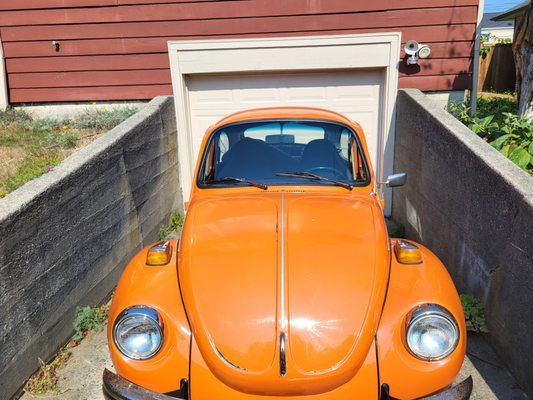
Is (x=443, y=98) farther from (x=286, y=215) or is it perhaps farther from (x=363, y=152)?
(x=286, y=215)

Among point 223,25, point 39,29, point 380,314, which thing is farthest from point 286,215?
point 39,29

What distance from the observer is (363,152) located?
150 inches

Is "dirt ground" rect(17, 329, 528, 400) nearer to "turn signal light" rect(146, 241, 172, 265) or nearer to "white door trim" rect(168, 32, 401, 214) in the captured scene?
"turn signal light" rect(146, 241, 172, 265)

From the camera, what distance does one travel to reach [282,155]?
383 centimetres

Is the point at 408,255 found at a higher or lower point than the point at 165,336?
higher

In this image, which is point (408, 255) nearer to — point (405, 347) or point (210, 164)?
point (405, 347)

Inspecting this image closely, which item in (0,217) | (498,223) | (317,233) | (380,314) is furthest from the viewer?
(498,223)

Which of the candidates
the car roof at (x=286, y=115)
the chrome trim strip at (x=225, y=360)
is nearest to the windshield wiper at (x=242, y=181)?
the car roof at (x=286, y=115)

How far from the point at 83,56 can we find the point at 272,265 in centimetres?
654

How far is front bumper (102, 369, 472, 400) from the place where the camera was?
2.36 metres

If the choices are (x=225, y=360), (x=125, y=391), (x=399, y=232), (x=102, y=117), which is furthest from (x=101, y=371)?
(x=102, y=117)

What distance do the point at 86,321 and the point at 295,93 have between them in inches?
193

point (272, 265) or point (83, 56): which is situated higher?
point (83, 56)

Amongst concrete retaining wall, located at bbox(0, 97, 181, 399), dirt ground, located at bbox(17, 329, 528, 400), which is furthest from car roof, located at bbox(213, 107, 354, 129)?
dirt ground, located at bbox(17, 329, 528, 400)
